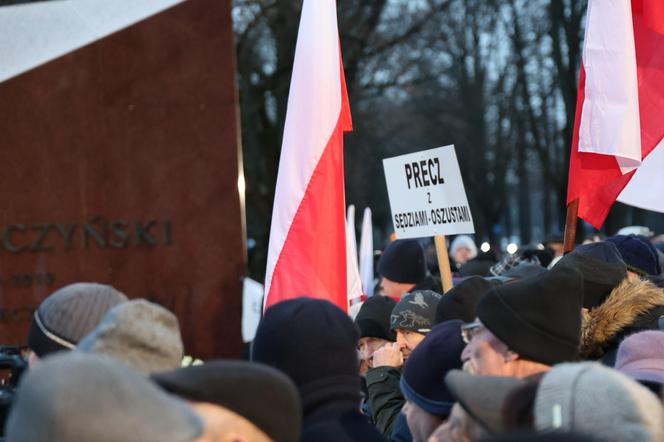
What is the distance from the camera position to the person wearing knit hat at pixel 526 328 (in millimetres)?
3359

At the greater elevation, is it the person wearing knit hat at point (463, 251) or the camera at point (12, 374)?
the camera at point (12, 374)

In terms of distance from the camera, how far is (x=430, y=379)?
3814 mm

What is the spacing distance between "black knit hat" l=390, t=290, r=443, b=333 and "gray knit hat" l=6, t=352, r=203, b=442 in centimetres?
341

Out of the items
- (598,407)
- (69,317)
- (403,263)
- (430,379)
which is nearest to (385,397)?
(430,379)

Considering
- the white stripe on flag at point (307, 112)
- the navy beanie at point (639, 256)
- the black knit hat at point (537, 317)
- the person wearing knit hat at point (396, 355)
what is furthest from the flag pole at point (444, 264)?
the black knit hat at point (537, 317)

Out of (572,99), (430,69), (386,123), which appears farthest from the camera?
(386,123)

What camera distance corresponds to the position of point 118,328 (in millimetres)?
2820

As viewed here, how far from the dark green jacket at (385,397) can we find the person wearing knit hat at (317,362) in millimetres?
1661

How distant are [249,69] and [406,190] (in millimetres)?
17907

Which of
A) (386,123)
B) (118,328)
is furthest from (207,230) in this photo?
(386,123)

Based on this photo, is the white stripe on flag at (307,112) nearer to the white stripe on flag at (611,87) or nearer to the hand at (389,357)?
the hand at (389,357)

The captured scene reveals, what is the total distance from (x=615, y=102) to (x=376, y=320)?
1.78 m

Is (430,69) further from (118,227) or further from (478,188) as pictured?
(118,227)

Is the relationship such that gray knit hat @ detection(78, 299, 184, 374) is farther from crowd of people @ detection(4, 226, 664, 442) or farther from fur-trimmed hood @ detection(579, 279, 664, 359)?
fur-trimmed hood @ detection(579, 279, 664, 359)
